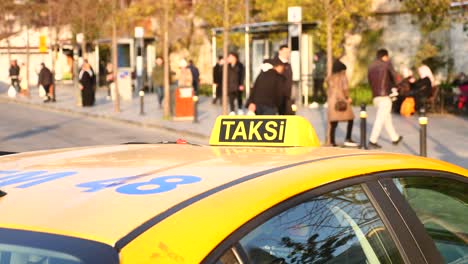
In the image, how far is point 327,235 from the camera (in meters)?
2.81

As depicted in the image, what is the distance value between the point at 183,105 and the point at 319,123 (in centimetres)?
393

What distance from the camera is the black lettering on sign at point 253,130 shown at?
148 inches

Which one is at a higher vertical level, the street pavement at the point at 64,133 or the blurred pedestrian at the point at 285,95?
the blurred pedestrian at the point at 285,95

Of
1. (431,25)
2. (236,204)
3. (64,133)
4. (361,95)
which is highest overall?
(431,25)

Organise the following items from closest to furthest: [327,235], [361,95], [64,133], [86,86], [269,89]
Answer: [327,235] → [269,89] → [64,133] → [86,86] → [361,95]

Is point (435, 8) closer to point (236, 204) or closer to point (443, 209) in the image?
point (443, 209)

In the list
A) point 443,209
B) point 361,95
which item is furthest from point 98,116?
point 443,209

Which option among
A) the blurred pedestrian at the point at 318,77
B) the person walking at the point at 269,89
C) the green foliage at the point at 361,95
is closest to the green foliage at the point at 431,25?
the green foliage at the point at 361,95

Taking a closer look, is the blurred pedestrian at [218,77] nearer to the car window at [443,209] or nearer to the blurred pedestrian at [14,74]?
the blurred pedestrian at [14,74]

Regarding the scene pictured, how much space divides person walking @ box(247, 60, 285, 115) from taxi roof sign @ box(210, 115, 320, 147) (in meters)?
11.1

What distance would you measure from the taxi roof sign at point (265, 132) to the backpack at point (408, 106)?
20.2 meters

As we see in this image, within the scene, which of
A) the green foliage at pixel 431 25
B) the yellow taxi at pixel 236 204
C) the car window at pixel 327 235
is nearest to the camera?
the yellow taxi at pixel 236 204

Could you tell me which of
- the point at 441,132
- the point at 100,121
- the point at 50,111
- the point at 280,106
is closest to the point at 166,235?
the point at 280,106

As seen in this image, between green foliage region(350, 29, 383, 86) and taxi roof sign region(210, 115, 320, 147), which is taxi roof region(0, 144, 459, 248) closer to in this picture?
taxi roof sign region(210, 115, 320, 147)
